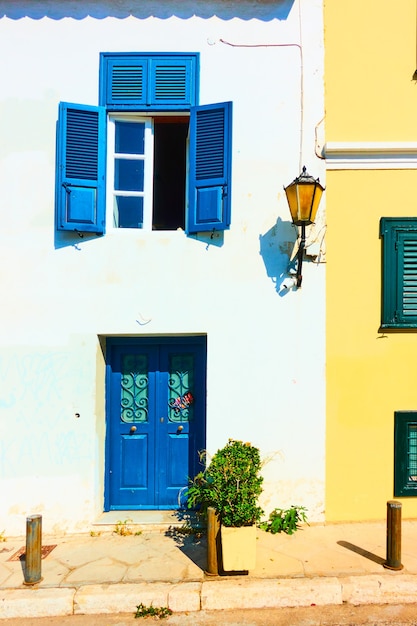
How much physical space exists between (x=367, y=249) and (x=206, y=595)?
411 centimetres

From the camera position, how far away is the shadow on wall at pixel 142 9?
5398 mm

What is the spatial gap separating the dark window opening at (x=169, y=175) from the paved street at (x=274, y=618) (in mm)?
4269

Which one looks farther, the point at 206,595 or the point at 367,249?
the point at 367,249

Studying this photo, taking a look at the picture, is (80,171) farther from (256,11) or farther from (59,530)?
(59,530)

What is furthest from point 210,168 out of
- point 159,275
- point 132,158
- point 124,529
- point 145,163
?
point 124,529

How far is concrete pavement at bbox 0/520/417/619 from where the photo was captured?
389 centimetres

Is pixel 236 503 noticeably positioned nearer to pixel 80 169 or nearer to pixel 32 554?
pixel 32 554

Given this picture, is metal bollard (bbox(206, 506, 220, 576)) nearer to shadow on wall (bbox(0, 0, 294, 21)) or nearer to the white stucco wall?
the white stucco wall

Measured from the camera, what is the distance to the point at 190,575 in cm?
417

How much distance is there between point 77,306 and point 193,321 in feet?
4.60

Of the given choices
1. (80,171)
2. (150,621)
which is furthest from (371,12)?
(150,621)

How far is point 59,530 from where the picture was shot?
5.14 meters

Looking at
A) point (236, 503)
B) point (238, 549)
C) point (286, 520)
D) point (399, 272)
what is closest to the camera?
point (238, 549)

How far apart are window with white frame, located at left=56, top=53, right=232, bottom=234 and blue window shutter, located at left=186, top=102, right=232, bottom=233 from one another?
0.04 ft
